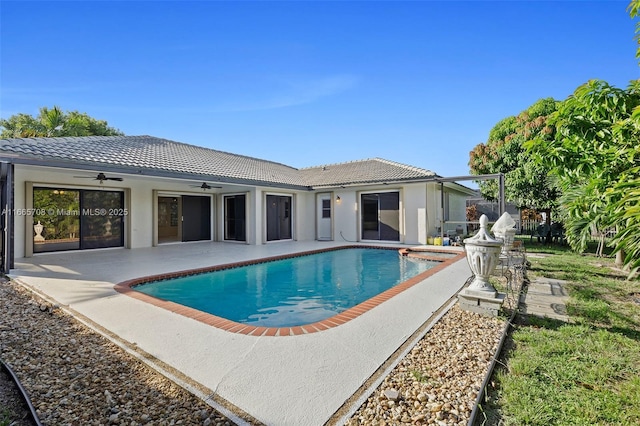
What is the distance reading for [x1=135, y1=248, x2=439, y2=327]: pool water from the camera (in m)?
5.74

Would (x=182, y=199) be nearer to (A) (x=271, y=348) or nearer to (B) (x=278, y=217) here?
(B) (x=278, y=217)

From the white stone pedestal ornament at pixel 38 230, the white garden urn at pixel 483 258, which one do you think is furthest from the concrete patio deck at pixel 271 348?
the white stone pedestal ornament at pixel 38 230

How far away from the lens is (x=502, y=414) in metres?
2.43

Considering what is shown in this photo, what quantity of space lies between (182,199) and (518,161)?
18539 mm

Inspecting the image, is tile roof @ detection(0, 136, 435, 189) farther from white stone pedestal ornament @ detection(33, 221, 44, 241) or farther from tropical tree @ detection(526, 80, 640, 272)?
tropical tree @ detection(526, 80, 640, 272)

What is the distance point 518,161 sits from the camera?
1538cm

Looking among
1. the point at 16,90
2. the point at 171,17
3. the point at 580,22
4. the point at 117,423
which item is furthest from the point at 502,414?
the point at 16,90

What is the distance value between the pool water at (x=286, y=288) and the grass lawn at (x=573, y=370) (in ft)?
10.1

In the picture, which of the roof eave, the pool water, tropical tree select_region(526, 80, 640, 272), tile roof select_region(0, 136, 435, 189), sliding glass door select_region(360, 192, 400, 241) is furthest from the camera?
sliding glass door select_region(360, 192, 400, 241)

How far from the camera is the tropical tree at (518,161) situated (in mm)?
14117

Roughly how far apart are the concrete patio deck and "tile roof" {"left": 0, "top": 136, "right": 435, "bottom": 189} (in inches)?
153

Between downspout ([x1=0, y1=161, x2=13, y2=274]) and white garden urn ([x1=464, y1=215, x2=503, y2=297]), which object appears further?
downspout ([x1=0, y1=161, x2=13, y2=274])

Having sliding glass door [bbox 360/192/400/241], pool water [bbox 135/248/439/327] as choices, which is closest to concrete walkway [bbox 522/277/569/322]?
pool water [bbox 135/248/439/327]

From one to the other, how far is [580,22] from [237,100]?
43.0 ft
